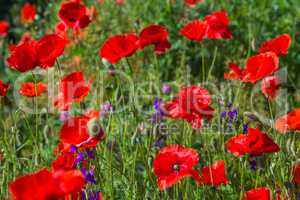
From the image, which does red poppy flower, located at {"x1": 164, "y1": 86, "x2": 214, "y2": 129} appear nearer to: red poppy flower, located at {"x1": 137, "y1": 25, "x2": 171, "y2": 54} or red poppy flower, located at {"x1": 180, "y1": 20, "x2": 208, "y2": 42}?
red poppy flower, located at {"x1": 137, "y1": 25, "x2": 171, "y2": 54}

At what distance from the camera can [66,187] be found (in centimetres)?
117

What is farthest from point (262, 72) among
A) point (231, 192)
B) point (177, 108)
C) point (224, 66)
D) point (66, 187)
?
point (224, 66)

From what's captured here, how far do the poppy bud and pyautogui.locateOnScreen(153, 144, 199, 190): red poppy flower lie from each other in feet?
0.55

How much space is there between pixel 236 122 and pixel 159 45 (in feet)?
1.33

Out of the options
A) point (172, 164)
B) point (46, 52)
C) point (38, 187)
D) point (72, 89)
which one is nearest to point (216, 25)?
point (72, 89)

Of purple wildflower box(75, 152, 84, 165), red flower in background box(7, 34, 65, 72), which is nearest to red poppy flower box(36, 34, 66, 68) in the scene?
red flower in background box(7, 34, 65, 72)

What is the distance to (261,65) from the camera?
1.91 m

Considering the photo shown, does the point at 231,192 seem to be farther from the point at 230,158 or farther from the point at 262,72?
the point at 262,72

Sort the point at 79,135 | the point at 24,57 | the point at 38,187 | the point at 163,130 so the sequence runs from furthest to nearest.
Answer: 1. the point at 163,130
2. the point at 24,57
3. the point at 79,135
4. the point at 38,187

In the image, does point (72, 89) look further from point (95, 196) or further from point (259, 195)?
point (259, 195)

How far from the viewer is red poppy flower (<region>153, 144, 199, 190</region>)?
1594 millimetres

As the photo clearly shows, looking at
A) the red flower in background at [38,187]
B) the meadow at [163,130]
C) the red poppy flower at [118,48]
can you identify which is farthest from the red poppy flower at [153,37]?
the red flower in background at [38,187]

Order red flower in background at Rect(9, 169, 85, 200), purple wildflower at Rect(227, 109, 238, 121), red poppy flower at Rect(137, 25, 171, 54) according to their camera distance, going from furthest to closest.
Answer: red poppy flower at Rect(137, 25, 171, 54) → purple wildflower at Rect(227, 109, 238, 121) → red flower in background at Rect(9, 169, 85, 200)

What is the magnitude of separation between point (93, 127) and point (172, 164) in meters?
0.22
